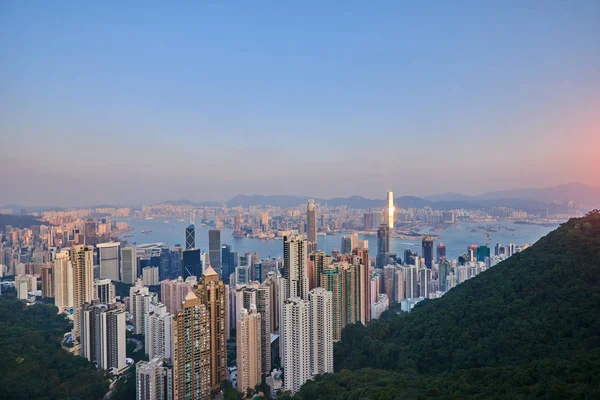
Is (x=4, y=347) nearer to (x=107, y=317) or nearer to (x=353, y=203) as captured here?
(x=107, y=317)

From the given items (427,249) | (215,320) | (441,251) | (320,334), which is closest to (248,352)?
(215,320)

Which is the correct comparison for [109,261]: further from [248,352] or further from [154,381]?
[154,381]

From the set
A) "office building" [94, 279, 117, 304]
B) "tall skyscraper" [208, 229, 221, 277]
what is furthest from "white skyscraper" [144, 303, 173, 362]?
"tall skyscraper" [208, 229, 221, 277]

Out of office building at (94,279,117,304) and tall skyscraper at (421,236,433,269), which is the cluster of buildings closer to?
office building at (94,279,117,304)

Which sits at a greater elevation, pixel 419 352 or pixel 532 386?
pixel 532 386

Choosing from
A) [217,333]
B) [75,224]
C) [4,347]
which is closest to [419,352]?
[217,333]
